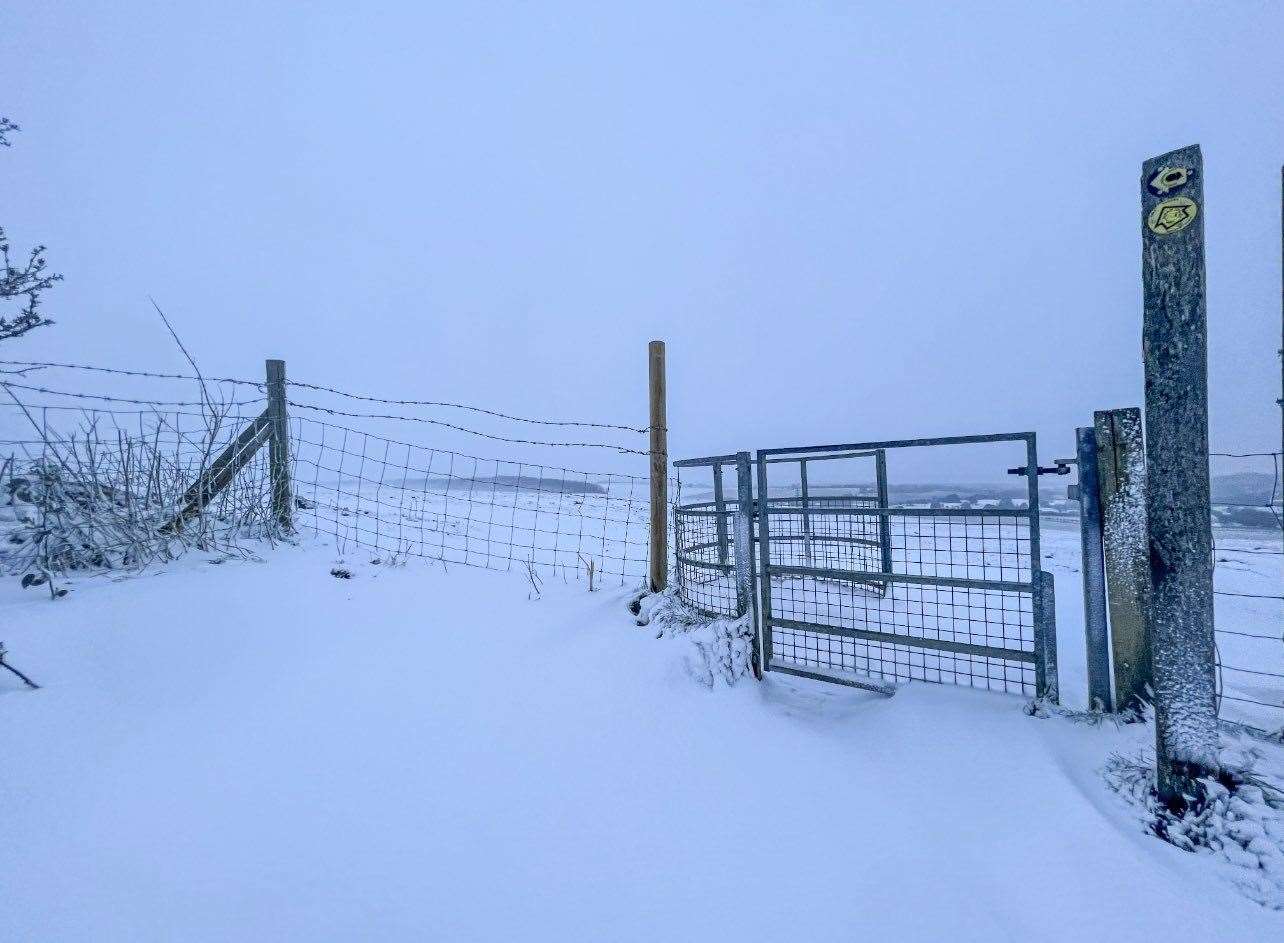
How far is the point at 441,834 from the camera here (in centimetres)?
228

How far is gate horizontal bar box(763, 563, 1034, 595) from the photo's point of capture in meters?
3.21

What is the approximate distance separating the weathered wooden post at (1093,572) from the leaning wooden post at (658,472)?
118 inches

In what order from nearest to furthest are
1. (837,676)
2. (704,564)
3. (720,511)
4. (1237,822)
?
(1237,822) < (837,676) < (704,564) < (720,511)

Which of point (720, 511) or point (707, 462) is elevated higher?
point (707, 462)

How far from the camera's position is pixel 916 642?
3518mm

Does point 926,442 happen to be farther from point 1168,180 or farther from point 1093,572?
point 1168,180

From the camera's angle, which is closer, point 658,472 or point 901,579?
point 901,579

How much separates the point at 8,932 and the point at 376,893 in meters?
1.05

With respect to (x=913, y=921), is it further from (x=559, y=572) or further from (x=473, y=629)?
(x=559, y=572)

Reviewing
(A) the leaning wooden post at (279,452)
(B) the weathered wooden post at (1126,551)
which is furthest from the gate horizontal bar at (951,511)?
(A) the leaning wooden post at (279,452)

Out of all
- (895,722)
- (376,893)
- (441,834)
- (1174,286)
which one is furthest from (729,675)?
(1174,286)

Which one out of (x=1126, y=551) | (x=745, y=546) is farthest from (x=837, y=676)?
(x=1126, y=551)

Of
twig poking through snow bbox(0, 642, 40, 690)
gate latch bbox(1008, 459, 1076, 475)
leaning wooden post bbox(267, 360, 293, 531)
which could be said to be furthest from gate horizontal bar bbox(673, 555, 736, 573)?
leaning wooden post bbox(267, 360, 293, 531)

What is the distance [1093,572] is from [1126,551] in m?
0.21
